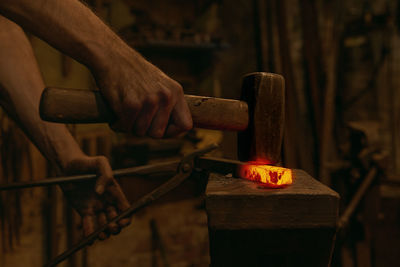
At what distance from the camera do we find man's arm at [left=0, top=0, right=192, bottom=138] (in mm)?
778

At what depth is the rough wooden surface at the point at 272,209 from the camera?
0.72 m

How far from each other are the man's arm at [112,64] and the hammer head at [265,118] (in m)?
0.25

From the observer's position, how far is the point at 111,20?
3.86m

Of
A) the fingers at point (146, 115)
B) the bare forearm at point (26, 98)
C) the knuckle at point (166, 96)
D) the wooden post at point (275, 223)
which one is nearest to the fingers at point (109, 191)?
the bare forearm at point (26, 98)

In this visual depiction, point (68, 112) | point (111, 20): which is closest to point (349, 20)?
point (111, 20)

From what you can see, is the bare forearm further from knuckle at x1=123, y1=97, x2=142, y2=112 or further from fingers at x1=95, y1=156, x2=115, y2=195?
knuckle at x1=123, y1=97, x2=142, y2=112

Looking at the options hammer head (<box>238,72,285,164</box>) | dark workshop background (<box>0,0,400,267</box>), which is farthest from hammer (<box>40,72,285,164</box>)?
dark workshop background (<box>0,0,400,267</box>)

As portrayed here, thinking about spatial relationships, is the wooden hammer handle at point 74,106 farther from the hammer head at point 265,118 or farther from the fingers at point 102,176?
the fingers at point 102,176

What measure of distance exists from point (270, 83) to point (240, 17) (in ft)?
13.0

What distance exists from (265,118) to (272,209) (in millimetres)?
378

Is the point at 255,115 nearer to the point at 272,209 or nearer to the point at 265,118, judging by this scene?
the point at 265,118

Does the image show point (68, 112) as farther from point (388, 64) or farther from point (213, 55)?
point (388, 64)

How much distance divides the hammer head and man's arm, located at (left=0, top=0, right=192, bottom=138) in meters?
0.25

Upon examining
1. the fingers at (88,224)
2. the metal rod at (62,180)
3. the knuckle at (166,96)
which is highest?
the knuckle at (166,96)
